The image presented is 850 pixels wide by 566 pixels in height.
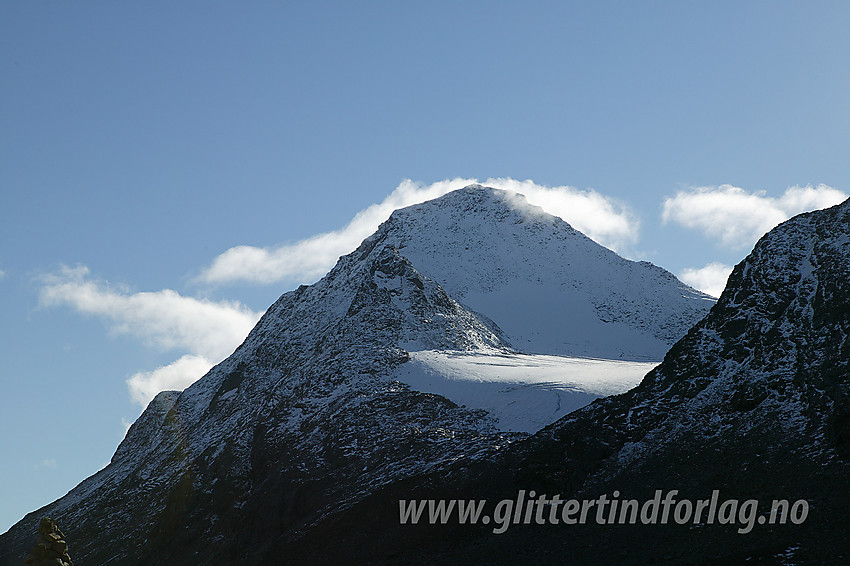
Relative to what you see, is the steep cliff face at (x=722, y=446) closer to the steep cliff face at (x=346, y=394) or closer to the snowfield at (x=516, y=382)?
the steep cliff face at (x=346, y=394)

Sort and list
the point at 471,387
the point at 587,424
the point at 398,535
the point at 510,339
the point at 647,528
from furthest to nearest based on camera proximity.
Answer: the point at 510,339
the point at 471,387
the point at 587,424
the point at 398,535
the point at 647,528

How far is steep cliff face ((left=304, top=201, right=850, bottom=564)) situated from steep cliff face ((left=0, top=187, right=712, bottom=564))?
6.44 metres

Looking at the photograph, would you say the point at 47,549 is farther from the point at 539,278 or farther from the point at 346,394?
the point at 539,278

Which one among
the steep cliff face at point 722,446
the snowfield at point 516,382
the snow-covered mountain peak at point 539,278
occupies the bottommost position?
the steep cliff face at point 722,446

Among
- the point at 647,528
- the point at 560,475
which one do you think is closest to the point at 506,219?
the point at 560,475

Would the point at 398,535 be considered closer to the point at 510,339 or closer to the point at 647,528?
the point at 647,528

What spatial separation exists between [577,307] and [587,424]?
79.4m

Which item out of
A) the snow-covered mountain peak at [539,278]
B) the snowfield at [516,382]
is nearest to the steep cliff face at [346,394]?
the snow-covered mountain peak at [539,278]

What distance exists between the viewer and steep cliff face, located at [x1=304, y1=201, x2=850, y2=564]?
4678 cm

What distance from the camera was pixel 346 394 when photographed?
88875mm

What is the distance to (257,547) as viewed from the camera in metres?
73.8

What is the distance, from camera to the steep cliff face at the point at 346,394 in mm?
76688

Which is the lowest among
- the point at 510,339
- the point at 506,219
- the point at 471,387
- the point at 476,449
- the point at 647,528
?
the point at 647,528

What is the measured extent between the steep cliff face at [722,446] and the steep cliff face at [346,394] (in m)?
6.44
